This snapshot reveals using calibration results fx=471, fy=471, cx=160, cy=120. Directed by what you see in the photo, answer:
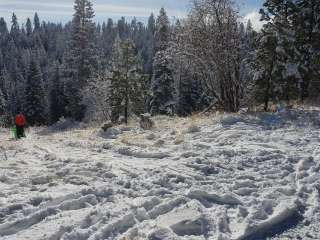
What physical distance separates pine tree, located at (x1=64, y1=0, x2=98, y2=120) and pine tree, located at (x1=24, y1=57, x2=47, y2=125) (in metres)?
7.00

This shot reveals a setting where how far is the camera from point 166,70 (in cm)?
5012

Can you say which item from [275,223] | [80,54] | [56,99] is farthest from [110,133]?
[56,99]

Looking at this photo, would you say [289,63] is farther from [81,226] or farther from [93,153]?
[81,226]

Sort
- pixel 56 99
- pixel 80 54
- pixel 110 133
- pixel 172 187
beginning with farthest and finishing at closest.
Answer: pixel 56 99 < pixel 80 54 < pixel 110 133 < pixel 172 187

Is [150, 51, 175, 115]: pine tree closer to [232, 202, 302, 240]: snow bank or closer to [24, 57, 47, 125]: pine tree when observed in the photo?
[24, 57, 47, 125]: pine tree

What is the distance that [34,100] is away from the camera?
5747cm

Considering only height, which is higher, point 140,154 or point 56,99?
point 140,154

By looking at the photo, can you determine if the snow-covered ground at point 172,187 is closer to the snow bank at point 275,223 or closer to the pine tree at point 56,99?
the snow bank at point 275,223

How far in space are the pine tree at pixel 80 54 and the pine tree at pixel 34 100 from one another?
23.0ft

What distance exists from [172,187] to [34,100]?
5090cm

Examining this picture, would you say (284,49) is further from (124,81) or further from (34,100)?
(34,100)

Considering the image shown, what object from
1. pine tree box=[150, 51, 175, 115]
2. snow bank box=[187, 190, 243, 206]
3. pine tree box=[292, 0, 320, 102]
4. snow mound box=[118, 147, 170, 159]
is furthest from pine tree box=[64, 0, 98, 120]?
snow bank box=[187, 190, 243, 206]

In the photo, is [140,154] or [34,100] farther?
[34,100]

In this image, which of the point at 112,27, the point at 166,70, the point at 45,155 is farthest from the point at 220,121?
the point at 112,27
